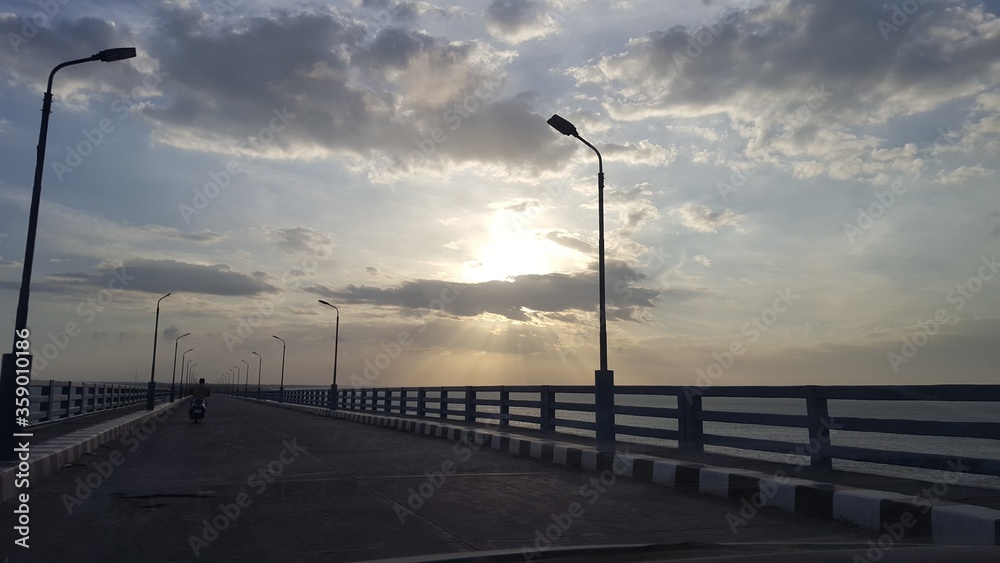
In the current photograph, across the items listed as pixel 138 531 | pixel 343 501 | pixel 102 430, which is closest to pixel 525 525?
pixel 343 501

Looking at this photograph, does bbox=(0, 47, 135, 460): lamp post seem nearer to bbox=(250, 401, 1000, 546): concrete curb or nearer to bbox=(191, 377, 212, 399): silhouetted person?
bbox=(250, 401, 1000, 546): concrete curb

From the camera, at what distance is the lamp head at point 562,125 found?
1387 centimetres

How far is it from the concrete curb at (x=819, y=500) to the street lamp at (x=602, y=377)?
40 cm

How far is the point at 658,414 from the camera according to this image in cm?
1390

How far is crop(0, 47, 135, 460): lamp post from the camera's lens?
9258 mm

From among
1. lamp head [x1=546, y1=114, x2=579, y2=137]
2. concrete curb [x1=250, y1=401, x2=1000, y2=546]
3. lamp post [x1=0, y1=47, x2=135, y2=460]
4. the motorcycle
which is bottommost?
the motorcycle

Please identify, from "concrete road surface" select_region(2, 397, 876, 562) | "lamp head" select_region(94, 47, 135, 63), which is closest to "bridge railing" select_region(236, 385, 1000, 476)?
"concrete road surface" select_region(2, 397, 876, 562)

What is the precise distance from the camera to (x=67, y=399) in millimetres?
23344

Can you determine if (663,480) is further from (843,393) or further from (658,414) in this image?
(658,414)

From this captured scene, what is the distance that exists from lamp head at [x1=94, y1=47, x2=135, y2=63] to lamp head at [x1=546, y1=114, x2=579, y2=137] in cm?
704

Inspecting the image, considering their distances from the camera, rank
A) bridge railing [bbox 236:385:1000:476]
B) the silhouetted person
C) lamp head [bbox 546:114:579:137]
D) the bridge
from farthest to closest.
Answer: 1. the silhouetted person
2. lamp head [bbox 546:114:579:137]
3. bridge railing [bbox 236:385:1000:476]
4. the bridge

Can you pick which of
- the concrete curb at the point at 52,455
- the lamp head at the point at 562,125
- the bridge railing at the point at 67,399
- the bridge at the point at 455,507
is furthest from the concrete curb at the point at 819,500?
the bridge railing at the point at 67,399

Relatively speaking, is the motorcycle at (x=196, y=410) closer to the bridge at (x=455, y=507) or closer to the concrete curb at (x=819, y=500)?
the bridge at (x=455, y=507)

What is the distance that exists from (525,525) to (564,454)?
6.20 meters
